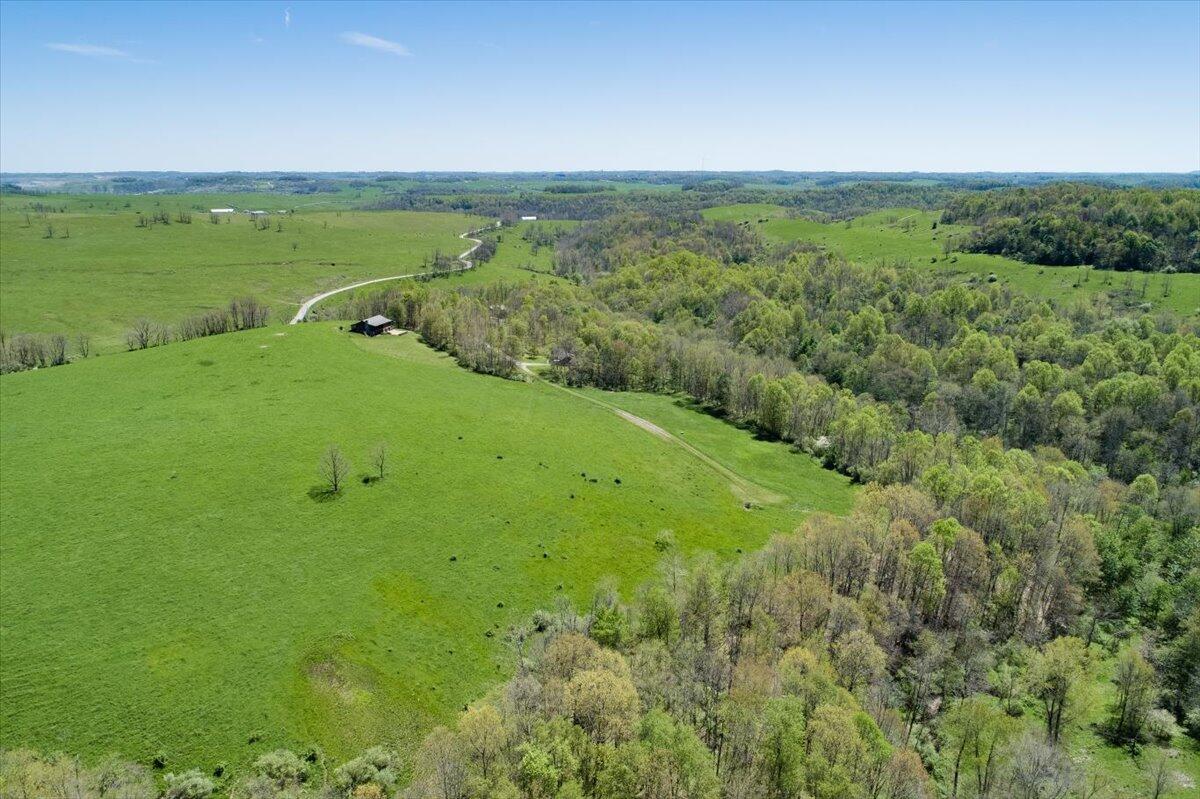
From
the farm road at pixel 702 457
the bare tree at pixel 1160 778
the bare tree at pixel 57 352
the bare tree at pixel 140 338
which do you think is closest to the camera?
the bare tree at pixel 1160 778

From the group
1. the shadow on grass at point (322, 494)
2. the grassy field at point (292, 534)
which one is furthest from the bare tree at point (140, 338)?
the shadow on grass at point (322, 494)

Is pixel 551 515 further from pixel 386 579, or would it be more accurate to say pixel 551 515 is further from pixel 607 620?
pixel 607 620

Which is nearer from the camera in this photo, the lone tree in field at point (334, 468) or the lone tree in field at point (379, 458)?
the lone tree in field at point (334, 468)

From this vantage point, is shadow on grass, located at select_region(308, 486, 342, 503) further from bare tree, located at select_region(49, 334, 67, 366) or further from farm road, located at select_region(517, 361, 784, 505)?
bare tree, located at select_region(49, 334, 67, 366)

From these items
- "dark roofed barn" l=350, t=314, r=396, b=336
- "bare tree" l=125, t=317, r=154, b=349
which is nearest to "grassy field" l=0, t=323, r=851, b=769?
"bare tree" l=125, t=317, r=154, b=349

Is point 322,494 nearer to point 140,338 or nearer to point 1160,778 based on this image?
point 1160,778

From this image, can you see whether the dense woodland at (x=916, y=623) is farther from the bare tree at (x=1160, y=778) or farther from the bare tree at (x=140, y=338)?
the bare tree at (x=140, y=338)
